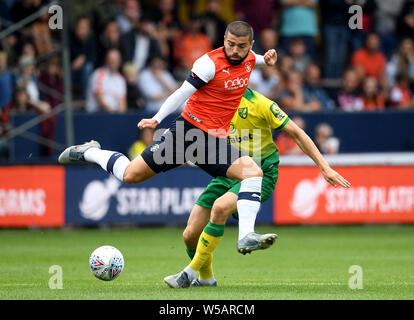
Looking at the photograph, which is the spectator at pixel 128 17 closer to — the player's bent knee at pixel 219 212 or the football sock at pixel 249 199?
the player's bent knee at pixel 219 212

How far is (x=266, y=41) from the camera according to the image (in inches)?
735

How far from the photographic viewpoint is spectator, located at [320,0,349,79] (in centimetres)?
1931

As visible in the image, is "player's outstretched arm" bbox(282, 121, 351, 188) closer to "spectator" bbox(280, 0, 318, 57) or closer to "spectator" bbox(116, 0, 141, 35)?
"spectator" bbox(116, 0, 141, 35)

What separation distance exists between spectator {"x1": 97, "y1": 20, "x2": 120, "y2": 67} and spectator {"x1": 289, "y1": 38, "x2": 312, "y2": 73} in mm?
3990

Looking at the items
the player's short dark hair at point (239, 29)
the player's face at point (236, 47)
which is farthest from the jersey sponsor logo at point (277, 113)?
the player's short dark hair at point (239, 29)

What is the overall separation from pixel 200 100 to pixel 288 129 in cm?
95

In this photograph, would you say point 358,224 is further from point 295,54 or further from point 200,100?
point 200,100

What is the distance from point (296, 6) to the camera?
19.2 metres

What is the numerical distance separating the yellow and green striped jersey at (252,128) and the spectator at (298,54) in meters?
9.86

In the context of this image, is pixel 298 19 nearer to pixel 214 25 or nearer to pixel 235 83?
pixel 214 25

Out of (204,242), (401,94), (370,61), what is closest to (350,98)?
(370,61)

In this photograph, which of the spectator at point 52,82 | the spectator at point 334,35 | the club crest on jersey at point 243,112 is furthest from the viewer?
the spectator at point 334,35

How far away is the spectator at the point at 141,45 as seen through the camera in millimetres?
17828
